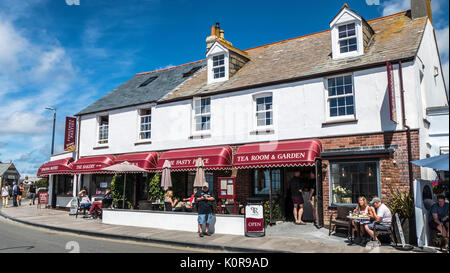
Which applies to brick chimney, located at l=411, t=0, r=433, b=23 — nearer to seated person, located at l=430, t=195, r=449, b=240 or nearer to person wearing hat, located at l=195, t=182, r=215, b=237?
seated person, located at l=430, t=195, r=449, b=240

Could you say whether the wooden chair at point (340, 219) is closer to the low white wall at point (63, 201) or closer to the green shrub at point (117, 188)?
the green shrub at point (117, 188)

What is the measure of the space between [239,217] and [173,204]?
4102 mm

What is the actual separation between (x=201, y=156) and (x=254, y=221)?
524 centimetres

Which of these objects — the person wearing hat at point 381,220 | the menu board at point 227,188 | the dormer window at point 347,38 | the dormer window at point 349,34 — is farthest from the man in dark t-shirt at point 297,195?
the dormer window at point 347,38

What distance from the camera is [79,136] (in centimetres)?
2375

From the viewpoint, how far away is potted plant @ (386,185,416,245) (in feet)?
35.3

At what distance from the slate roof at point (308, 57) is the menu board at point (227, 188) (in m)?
4.55

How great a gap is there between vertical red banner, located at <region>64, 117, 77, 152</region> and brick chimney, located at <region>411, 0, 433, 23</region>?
68.7ft

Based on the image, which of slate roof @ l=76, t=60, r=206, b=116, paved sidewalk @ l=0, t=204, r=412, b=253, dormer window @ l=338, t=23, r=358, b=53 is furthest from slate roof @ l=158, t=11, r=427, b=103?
paved sidewalk @ l=0, t=204, r=412, b=253

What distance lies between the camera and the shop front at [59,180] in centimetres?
2285

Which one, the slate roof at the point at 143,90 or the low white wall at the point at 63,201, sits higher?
the slate roof at the point at 143,90

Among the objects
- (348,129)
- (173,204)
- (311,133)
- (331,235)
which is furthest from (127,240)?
(348,129)

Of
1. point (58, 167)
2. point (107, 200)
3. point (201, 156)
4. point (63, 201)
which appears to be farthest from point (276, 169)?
point (63, 201)
